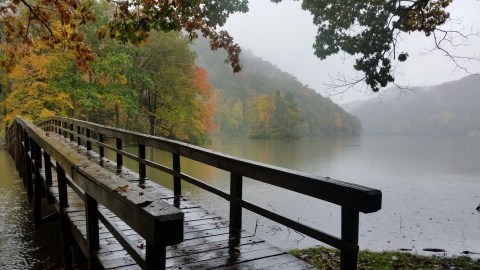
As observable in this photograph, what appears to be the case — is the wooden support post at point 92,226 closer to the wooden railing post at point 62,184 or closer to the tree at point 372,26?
the wooden railing post at point 62,184

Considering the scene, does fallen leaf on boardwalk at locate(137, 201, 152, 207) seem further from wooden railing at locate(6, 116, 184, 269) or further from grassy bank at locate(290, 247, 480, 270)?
grassy bank at locate(290, 247, 480, 270)

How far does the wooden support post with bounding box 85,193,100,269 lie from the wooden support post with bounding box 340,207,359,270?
185 cm

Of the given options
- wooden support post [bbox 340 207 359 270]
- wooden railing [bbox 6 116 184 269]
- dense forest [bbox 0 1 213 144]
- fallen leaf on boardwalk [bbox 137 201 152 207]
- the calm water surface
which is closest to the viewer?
wooden railing [bbox 6 116 184 269]

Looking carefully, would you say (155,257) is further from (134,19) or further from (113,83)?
(113,83)

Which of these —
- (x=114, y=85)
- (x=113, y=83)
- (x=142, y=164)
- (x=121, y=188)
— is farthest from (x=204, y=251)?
(x=113, y=83)

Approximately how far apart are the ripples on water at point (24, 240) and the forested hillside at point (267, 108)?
77.2 meters

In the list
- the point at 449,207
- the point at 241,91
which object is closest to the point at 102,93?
the point at 449,207

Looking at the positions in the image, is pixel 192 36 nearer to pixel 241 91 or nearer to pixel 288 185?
pixel 288 185

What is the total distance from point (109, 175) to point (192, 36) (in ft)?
23.7

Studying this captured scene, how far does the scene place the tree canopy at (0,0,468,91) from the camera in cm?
752

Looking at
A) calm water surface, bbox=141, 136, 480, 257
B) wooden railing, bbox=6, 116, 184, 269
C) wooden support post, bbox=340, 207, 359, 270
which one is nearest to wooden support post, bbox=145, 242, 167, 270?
wooden railing, bbox=6, 116, 184, 269

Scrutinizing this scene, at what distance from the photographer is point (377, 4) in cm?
1080

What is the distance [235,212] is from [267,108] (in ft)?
291

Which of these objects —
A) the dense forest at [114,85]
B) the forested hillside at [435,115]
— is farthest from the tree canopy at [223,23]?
the forested hillside at [435,115]
